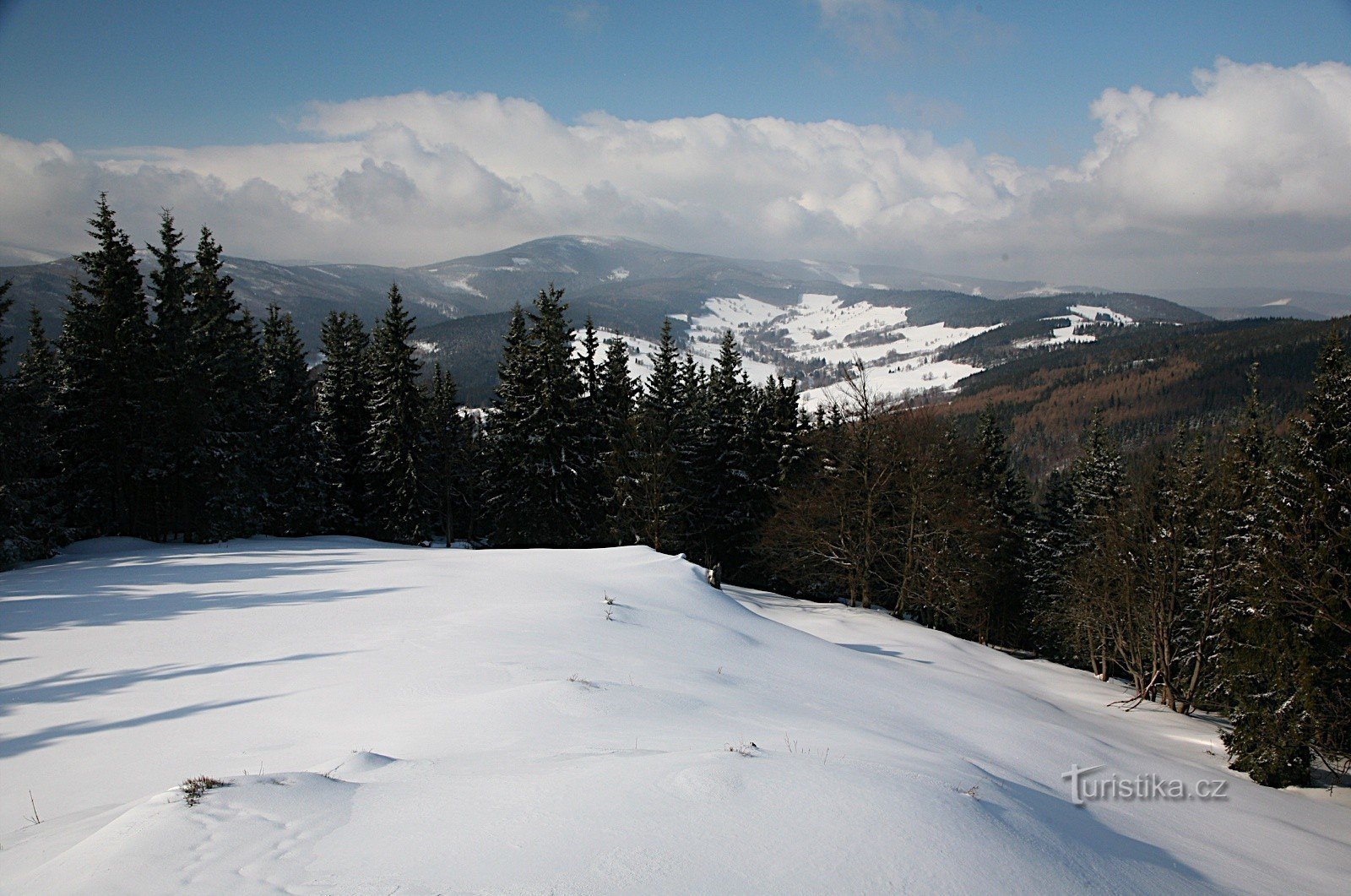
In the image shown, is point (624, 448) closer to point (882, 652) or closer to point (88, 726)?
point (882, 652)

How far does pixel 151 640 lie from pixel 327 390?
31829mm

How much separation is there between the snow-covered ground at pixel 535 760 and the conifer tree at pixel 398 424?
817 inches

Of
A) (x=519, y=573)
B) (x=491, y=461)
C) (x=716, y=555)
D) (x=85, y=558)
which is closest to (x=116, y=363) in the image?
(x=85, y=558)

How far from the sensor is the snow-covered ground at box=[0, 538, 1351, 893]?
3.63 meters

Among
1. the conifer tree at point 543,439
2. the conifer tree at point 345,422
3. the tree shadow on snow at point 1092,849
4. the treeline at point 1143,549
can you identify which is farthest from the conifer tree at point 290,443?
the tree shadow on snow at point 1092,849

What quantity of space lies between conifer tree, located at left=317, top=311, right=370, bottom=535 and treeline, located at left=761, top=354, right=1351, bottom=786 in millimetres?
23794

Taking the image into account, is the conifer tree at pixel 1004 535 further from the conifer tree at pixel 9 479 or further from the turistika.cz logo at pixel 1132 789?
the conifer tree at pixel 9 479

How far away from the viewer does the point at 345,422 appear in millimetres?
38438

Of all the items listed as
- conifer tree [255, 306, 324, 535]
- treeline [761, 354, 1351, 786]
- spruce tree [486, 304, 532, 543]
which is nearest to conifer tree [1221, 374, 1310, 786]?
treeline [761, 354, 1351, 786]

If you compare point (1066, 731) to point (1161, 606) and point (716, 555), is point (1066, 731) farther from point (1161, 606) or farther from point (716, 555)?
point (716, 555)

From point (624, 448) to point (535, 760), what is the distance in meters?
28.5

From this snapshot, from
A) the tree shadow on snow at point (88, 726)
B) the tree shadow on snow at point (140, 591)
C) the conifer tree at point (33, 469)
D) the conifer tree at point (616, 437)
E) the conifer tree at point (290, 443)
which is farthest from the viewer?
the conifer tree at point (290, 443)

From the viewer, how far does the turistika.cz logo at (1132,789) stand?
304 inches

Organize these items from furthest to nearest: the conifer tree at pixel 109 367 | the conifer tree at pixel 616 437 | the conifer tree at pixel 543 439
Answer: the conifer tree at pixel 543 439 → the conifer tree at pixel 616 437 → the conifer tree at pixel 109 367
